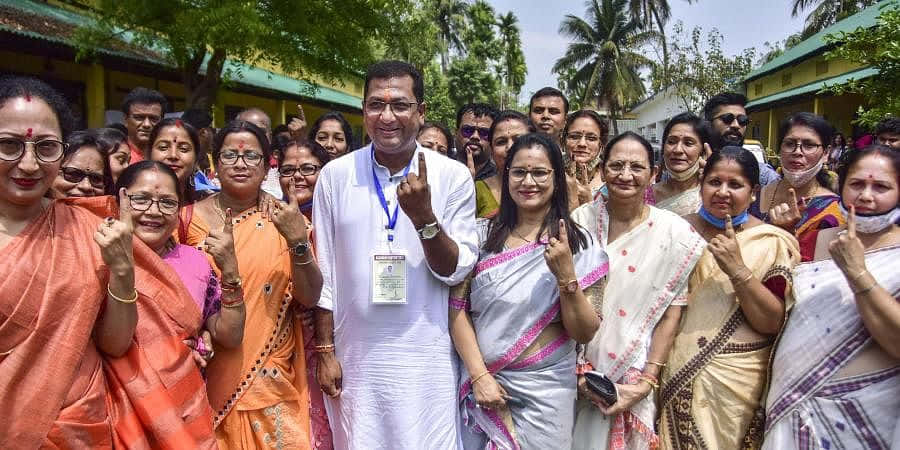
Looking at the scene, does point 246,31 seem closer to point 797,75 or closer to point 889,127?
point 889,127

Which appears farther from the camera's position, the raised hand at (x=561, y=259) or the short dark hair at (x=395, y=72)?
the short dark hair at (x=395, y=72)

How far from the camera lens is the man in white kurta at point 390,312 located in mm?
2621

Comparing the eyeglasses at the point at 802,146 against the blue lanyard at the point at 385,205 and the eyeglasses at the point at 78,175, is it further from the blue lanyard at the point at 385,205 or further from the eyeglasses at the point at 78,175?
the eyeglasses at the point at 78,175

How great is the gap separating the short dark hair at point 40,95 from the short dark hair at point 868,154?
2.97 meters

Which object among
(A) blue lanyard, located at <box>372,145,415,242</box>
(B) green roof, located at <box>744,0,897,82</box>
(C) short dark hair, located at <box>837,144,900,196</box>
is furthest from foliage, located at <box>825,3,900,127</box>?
(B) green roof, located at <box>744,0,897,82</box>

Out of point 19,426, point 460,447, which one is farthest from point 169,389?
point 460,447

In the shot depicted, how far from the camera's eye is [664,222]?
2.92 metres

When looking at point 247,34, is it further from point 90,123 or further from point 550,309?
point 550,309

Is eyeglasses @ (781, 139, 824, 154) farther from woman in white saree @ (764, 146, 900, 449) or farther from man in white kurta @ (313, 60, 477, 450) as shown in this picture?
man in white kurta @ (313, 60, 477, 450)

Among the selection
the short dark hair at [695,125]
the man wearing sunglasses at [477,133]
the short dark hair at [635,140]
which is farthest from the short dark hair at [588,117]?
the short dark hair at [635,140]

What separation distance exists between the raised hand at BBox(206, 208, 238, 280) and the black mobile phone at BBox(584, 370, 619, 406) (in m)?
1.53

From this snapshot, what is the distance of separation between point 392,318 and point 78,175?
1.64 meters

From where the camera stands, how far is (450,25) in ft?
126

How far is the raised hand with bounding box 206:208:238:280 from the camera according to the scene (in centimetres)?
238
